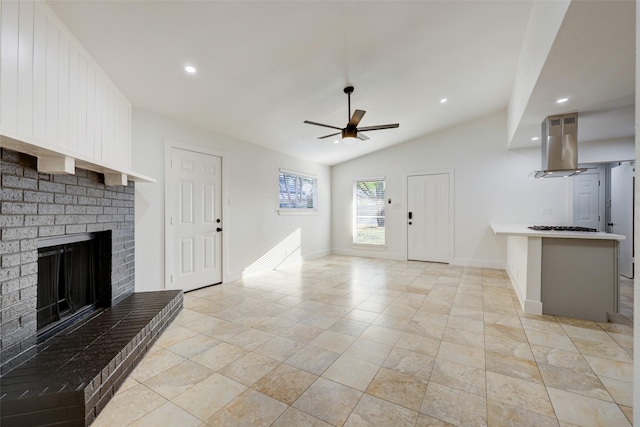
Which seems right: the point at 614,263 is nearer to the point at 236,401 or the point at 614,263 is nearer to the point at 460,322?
the point at 460,322

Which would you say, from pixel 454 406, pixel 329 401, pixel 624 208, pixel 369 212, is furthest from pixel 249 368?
pixel 624 208

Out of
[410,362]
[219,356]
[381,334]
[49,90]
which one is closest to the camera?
[49,90]

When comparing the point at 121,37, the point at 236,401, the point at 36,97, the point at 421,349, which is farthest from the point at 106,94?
the point at 421,349

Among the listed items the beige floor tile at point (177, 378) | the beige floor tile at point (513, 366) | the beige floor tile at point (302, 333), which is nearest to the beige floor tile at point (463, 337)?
the beige floor tile at point (513, 366)

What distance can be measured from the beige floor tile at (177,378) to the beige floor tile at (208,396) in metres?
0.06

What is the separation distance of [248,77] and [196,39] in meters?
0.73

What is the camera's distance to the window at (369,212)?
6.72 m

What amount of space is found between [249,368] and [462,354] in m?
1.73

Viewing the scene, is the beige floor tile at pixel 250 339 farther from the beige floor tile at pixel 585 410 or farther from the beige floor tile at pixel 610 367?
the beige floor tile at pixel 610 367

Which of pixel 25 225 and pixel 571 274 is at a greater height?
pixel 25 225

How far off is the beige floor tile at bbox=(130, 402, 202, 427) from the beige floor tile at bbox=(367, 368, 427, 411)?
3.58ft

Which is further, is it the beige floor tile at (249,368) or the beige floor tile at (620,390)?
the beige floor tile at (249,368)

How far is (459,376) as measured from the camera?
6.28ft

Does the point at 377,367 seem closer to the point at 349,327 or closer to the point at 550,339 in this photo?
the point at 349,327
